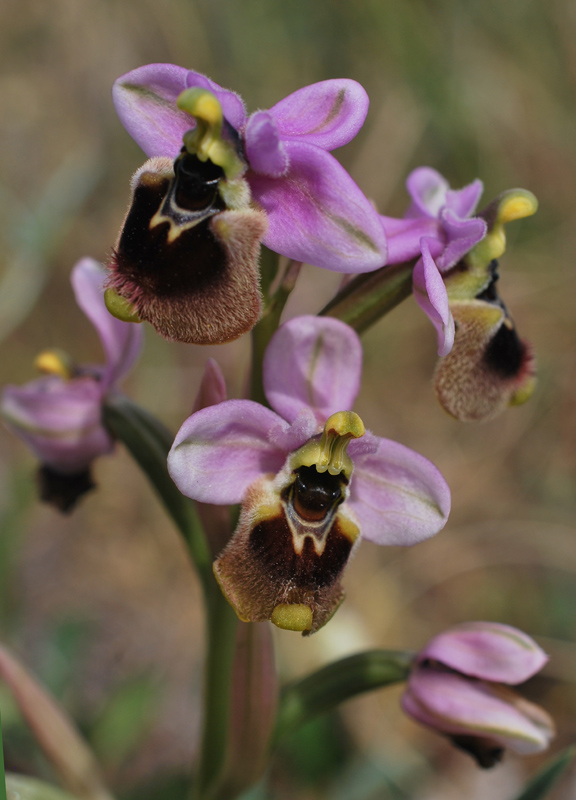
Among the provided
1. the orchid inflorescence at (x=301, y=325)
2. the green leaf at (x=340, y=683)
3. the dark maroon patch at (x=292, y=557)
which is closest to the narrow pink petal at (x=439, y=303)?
the orchid inflorescence at (x=301, y=325)

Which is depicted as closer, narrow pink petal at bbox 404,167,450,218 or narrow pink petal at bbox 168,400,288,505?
narrow pink petal at bbox 168,400,288,505

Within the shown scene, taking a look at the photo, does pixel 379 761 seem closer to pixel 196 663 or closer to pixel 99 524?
pixel 196 663

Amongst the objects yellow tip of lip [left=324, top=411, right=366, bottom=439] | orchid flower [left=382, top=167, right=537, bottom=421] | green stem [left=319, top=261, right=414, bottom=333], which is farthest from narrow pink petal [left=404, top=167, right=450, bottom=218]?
yellow tip of lip [left=324, top=411, right=366, bottom=439]

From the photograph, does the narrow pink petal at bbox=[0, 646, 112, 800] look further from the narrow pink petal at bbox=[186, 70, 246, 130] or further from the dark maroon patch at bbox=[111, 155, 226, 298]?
the narrow pink petal at bbox=[186, 70, 246, 130]

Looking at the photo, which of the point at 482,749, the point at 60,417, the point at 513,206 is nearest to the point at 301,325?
the point at 513,206

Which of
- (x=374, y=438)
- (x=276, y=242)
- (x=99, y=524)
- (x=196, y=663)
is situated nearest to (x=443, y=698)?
(x=374, y=438)

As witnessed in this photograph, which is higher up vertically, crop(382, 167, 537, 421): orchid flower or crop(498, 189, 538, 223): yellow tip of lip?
crop(498, 189, 538, 223): yellow tip of lip
